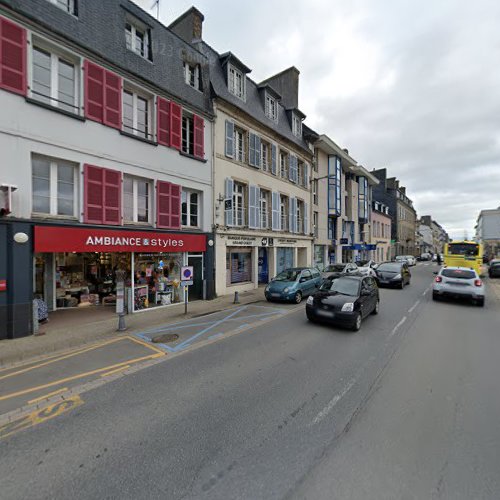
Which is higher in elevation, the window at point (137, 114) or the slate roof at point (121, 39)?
the slate roof at point (121, 39)

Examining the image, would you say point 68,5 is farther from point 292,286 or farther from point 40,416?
point 292,286

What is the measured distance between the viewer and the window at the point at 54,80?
7598 mm

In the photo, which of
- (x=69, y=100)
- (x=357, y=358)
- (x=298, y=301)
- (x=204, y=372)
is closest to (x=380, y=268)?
(x=298, y=301)

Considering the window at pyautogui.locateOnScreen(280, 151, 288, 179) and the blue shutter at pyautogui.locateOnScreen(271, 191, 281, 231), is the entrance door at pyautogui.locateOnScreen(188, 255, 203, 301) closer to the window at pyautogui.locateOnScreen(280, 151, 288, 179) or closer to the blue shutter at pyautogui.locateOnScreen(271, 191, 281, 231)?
the blue shutter at pyautogui.locateOnScreen(271, 191, 281, 231)

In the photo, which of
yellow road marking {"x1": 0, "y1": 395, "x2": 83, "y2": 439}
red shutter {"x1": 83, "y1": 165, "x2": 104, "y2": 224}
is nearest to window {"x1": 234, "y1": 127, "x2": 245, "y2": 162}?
red shutter {"x1": 83, "y1": 165, "x2": 104, "y2": 224}

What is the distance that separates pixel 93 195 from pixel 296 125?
1605cm

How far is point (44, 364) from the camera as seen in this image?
541 cm

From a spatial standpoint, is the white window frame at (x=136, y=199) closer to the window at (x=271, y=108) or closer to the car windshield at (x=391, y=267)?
the window at (x=271, y=108)

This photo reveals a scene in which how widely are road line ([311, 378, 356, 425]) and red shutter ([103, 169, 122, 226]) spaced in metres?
8.48

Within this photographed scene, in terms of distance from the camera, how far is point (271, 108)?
17250 mm

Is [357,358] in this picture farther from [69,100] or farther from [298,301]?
[69,100]

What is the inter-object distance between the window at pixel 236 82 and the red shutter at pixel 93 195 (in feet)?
30.0

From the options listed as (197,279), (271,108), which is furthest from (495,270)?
(197,279)

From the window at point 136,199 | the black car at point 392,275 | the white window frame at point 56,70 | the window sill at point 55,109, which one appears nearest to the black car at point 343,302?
the window at point 136,199
